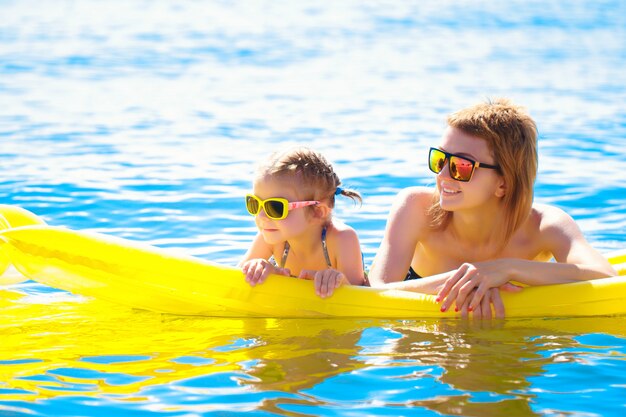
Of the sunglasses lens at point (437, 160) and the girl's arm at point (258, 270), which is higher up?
the sunglasses lens at point (437, 160)

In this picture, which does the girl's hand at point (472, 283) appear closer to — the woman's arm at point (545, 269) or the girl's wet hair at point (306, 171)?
the woman's arm at point (545, 269)

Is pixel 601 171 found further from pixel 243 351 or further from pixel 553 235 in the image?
pixel 243 351

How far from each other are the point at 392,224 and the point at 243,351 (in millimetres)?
937

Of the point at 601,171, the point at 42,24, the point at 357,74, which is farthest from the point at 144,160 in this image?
the point at 42,24

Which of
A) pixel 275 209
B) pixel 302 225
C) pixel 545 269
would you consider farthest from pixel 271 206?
pixel 545 269

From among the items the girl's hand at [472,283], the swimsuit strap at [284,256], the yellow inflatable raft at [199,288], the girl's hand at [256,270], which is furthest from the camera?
the swimsuit strap at [284,256]

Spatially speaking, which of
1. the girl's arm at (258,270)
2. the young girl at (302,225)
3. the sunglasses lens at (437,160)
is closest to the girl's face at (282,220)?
the young girl at (302,225)

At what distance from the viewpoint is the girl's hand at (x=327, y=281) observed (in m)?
4.39

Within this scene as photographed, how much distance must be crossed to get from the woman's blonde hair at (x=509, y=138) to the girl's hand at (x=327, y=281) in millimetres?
823

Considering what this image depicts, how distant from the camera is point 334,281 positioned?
4.38 m

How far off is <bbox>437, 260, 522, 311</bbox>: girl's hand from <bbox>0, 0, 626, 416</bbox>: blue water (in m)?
0.13

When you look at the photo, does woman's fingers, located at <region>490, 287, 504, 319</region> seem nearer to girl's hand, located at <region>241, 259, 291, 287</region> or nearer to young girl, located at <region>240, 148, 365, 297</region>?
young girl, located at <region>240, 148, 365, 297</region>

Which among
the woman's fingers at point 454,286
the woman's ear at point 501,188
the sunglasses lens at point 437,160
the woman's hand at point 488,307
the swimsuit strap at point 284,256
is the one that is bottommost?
the woman's hand at point 488,307

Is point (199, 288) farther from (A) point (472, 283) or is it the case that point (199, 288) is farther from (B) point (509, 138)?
(B) point (509, 138)
